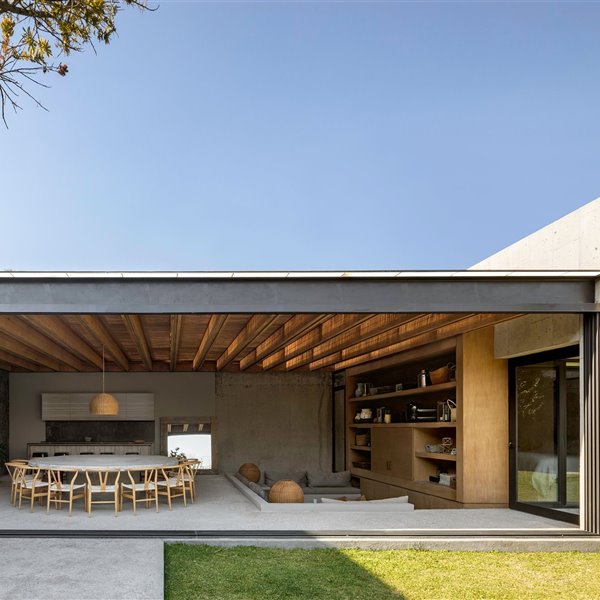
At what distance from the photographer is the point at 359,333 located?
11000 mm

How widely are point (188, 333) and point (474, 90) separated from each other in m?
22.4

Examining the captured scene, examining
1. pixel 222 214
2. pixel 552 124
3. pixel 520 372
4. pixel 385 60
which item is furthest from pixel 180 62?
pixel 520 372

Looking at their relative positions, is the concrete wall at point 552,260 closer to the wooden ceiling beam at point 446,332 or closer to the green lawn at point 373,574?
the wooden ceiling beam at point 446,332

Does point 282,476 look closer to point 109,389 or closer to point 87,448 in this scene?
point 87,448

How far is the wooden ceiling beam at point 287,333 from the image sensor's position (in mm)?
9523

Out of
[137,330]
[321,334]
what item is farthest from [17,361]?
[321,334]

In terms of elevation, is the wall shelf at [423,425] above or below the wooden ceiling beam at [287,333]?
below

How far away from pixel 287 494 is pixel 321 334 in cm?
241

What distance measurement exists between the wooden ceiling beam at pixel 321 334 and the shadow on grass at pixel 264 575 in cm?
282

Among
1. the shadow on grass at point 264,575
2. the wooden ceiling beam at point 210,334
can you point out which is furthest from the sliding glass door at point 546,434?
the wooden ceiling beam at point 210,334

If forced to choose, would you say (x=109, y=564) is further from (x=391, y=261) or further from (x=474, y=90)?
(x=391, y=261)

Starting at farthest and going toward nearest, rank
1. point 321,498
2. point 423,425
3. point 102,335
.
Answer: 1. point 423,425
2. point 321,498
3. point 102,335

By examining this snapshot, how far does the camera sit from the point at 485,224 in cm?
4359

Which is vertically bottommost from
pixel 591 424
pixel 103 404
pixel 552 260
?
pixel 103 404
